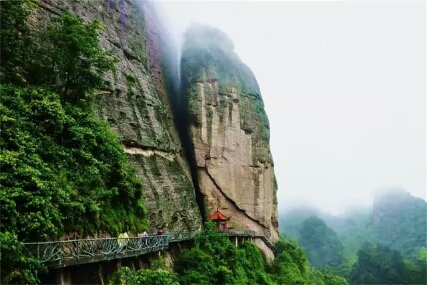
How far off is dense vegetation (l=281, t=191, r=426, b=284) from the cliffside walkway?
53884 millimetres

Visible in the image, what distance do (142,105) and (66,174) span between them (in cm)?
1133

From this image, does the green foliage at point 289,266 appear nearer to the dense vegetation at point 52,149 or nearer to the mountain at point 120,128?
the mountain at point 120,128

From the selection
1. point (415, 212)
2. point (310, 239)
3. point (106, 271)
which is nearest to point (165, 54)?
point (106, 271)

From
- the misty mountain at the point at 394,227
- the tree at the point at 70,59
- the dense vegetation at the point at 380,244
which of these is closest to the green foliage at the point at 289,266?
the tree at the point at 70,59

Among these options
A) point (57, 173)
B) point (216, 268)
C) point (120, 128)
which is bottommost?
point (216, 268)

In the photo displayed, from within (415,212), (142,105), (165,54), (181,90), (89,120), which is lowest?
(415,212)

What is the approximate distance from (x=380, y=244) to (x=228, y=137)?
52321 mm

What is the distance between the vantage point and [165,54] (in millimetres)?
36062

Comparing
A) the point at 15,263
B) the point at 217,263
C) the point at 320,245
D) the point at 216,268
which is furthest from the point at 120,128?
the point at 320,245

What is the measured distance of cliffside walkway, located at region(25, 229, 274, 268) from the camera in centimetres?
1100

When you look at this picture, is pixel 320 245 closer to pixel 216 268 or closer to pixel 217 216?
pixel 217 216

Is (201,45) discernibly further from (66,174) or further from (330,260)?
(330,260)

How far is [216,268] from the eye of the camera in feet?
72.2

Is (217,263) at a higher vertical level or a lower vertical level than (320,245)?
Result: higher
